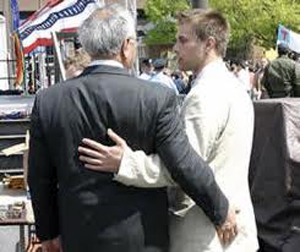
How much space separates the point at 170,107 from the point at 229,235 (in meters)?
0.62

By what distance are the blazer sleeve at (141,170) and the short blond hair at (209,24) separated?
61cm

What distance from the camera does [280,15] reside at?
44.0m

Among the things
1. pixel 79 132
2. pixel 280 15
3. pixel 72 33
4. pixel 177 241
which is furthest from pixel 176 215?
pixel 280 15

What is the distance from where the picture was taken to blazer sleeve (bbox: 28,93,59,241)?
2.96 meters

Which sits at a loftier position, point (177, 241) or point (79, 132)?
point (79, 132)

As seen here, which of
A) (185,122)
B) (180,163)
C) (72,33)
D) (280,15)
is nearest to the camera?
(180,163)

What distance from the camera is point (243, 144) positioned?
312 cm

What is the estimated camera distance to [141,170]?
9.38 ft

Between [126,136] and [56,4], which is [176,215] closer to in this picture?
[126,136]

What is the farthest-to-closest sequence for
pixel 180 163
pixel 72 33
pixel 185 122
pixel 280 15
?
pixel 280 15 → pixel 72 33 → pixel 185 122 → pixel 180 163

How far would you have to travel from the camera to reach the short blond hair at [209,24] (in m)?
3.16

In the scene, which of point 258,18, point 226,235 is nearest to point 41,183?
point 226,235

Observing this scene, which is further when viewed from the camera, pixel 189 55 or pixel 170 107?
pixel 189 55

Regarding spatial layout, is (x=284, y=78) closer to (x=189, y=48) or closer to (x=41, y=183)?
(x=189, y=48)
